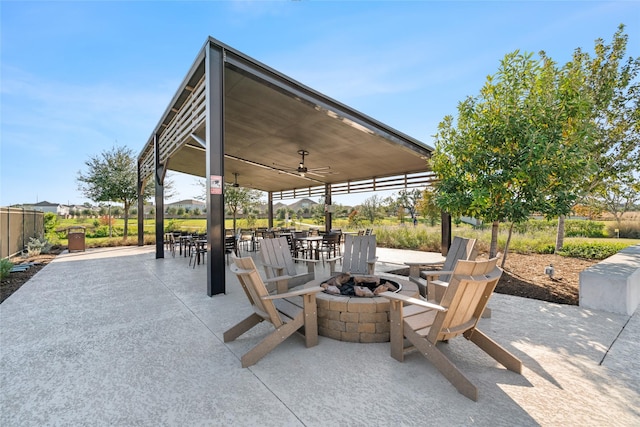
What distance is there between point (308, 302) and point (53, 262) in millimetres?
9289

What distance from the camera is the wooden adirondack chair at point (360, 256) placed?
13.8 feet

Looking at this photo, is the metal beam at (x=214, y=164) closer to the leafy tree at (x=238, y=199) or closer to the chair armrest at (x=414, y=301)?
the chair armrest at (x=414, y=301)

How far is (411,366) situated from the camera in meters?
2.20

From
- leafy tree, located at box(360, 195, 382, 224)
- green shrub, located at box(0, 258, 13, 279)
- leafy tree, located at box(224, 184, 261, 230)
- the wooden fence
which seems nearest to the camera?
green shrub, located at box(0, 258, 13, 279)

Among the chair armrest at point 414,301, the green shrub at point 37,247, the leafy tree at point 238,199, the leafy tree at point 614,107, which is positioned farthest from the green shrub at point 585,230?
the green shrub at point 37,247

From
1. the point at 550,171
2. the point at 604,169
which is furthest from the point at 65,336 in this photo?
the point at 604,169

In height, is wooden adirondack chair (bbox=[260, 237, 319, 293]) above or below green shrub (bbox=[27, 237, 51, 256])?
above

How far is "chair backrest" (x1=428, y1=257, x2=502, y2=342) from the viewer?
6.15 ft

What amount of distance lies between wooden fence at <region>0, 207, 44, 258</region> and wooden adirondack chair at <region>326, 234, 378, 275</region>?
29.2ft

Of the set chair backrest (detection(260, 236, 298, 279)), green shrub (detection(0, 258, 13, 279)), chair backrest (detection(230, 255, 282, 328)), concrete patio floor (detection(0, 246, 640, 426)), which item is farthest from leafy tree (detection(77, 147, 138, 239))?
chair backrest (detection(230, 255, 282, 328))

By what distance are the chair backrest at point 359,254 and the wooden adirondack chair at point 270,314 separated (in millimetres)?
1631

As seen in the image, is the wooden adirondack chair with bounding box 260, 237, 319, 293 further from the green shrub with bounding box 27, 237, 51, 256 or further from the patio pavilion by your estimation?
the green shrub with bounding box 27, 237, 51, 256

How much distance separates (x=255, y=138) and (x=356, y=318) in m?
6.72

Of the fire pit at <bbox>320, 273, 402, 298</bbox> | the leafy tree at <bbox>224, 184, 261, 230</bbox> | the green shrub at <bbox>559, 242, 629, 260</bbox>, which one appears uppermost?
the leafy tree at <bbox>224, 184, 261, 230</bbox>
